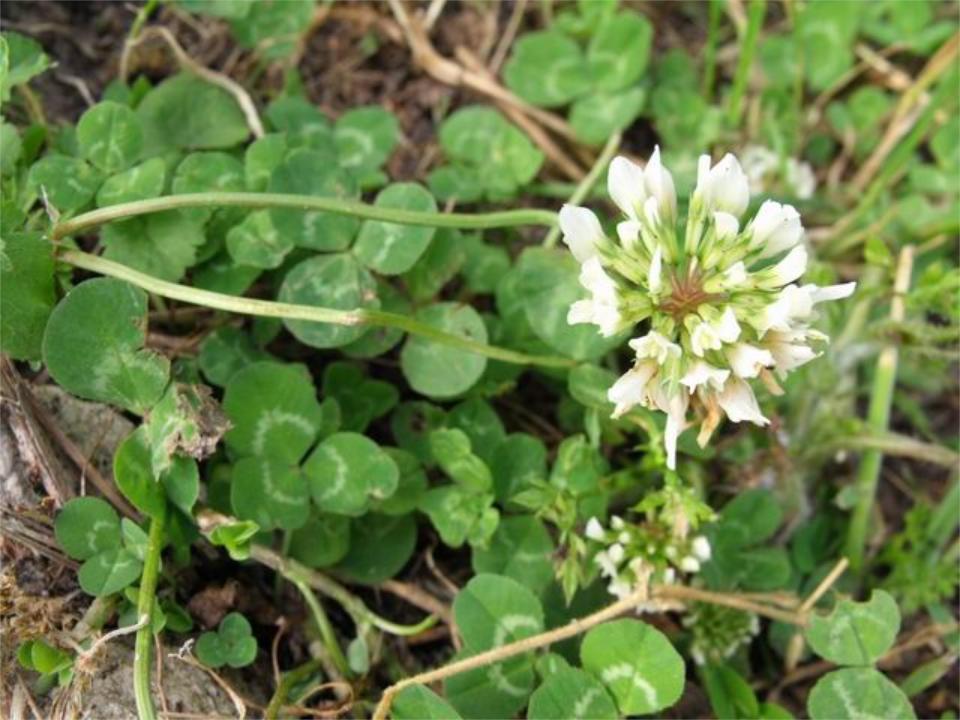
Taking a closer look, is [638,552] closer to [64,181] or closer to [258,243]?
[258,243]

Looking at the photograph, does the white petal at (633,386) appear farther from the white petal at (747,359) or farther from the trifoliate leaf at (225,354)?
the trifoliate leaf at (225,354)

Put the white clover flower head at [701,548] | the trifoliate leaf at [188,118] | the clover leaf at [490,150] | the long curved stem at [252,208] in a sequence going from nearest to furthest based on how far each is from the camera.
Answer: the long curved stem at [252,208] < the white clover flower head at [701,548] < the trifoliate leaf at [188,118] < the clover leaf at [490,150]

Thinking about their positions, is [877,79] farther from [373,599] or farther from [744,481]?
[373,599]

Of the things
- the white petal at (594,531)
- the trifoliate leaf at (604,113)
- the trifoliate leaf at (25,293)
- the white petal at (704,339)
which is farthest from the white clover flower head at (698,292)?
the trifoliate leaf at (604,113)

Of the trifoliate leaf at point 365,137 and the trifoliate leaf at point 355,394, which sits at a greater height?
the trifoliate leaf at point 365,137

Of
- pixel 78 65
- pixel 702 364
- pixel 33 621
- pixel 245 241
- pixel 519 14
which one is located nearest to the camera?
pixel 702 364

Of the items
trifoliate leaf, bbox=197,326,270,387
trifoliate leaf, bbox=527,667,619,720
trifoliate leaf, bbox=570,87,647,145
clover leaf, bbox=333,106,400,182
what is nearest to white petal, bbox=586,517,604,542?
trifoliate leaf, bbox=527,667,619,720

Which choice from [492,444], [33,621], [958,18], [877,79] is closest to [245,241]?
[492,444]
